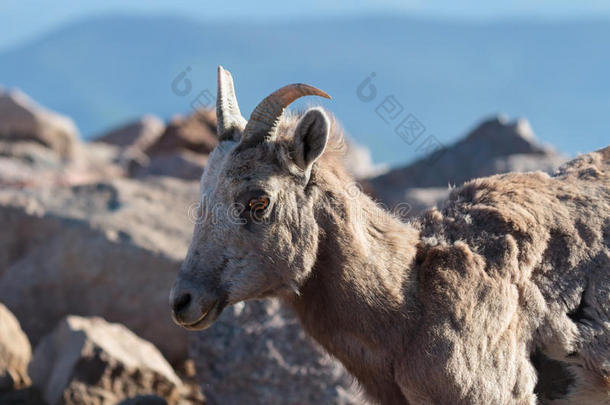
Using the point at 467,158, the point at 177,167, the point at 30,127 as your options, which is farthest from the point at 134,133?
the point at 467,158

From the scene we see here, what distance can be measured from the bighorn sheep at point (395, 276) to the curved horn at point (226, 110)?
2 cm

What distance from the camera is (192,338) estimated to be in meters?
7.38

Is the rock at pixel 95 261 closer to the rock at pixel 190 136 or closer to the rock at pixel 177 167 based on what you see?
the rock at pixel 177 167

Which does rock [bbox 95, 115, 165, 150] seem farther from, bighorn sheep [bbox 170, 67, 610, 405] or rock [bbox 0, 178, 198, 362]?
bighorn sheep [bbox 170, 67, 610, 405]

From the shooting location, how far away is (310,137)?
14.5ft

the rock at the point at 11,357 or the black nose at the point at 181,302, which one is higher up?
the black nose at the point at 181,302

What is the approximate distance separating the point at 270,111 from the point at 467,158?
438 inches

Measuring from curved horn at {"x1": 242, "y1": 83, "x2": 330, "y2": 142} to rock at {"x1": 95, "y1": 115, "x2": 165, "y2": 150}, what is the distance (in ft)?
89.6

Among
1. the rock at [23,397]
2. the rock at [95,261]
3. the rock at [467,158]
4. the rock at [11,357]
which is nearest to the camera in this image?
the rock at [23,397]

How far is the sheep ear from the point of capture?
14.2 feet

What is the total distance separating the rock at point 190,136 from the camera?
18.8 meters

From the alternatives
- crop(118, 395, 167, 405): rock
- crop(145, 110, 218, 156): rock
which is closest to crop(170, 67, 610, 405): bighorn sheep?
crop(118, 395, 167, 405): rock

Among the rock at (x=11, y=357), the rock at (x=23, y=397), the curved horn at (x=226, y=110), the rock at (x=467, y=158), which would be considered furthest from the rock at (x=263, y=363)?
the rock at (x=467, y=158)

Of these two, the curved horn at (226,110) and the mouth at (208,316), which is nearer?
the mouth at (208,316)
